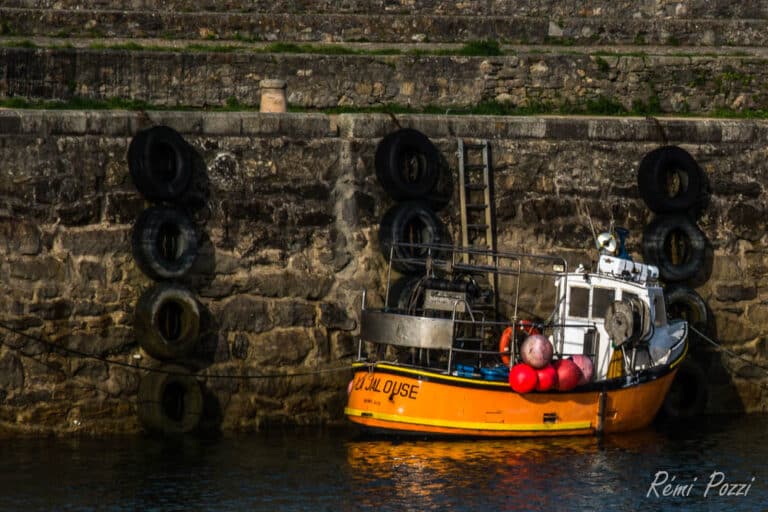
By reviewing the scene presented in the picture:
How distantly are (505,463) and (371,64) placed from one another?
24.1 ft

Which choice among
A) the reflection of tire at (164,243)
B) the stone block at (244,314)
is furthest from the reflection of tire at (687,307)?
the reflection of tire at (164,243)

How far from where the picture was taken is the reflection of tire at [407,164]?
20.8 metres

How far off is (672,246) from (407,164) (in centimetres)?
344

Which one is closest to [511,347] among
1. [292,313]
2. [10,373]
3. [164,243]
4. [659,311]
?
[659,311]

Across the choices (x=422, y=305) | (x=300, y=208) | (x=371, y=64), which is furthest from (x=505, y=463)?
(x=371, y=64)

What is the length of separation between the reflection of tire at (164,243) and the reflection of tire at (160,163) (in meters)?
0.23

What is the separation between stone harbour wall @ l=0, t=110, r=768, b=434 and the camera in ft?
63.7

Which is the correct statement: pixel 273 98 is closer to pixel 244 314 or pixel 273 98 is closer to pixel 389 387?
pixel 244 314

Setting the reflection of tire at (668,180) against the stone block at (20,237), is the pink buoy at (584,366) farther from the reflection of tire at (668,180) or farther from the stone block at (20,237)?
the stone block at (20,237)

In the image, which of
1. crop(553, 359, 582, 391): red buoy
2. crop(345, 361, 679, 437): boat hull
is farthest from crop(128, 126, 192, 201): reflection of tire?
crop(553, 359, 582, 391): red buoy

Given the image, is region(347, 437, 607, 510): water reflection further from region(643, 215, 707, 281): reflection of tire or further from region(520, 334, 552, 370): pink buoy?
region(643, 215, 707, 281): reflection of tire

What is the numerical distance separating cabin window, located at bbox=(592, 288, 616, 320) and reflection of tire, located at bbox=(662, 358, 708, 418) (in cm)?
159

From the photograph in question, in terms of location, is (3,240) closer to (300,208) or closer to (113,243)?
(113,243)

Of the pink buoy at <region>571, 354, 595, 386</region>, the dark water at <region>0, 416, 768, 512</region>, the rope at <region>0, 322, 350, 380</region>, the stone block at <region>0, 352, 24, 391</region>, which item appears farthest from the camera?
the pink buoy at <region>571, 354, 595, 386</region>
